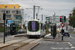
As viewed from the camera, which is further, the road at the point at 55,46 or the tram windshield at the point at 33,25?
the tram windshield at the point at 33,25

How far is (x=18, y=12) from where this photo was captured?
437ft

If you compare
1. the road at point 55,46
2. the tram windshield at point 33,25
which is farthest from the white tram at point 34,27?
the road at point 55,46

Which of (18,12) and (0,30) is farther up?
(18,12)

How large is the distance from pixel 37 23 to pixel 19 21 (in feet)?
→ 297

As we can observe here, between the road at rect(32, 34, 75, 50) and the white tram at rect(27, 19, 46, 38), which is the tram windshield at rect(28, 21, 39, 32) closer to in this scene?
the white tram at rect(27, 19, 46, 38)

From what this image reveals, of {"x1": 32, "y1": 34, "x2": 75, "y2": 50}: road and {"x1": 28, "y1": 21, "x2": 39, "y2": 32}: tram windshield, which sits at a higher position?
{"x1": 28, "y1": 21, "x2": 39, "y2": 32}: tram windshield

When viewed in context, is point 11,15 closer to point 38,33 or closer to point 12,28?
point 12,28

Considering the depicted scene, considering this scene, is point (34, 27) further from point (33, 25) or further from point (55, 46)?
point (55, 46)

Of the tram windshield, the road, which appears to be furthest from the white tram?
the road

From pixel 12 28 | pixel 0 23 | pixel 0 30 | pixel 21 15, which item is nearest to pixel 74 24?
pixel 21 15

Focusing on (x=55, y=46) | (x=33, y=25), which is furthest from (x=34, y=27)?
(x=55, y=46)

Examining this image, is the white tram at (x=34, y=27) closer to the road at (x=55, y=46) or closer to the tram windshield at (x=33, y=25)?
the tram windshield at (x=33, y=25)

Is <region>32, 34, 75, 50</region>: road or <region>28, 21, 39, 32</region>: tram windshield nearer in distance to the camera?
<region>32, 34, 75, 50</region>: road

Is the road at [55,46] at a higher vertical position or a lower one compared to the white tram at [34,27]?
lower
